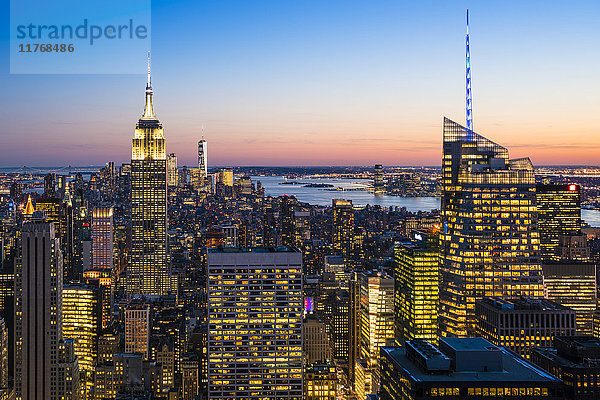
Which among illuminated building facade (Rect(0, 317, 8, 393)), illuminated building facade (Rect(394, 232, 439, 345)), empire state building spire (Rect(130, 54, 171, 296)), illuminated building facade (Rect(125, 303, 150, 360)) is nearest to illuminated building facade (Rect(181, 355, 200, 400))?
illuminated building facade (Rect(125, 303, 150, 360))

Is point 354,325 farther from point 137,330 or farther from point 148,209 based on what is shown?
point 148,209

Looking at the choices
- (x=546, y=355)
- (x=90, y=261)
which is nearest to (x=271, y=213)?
Result: (x=90, y=261)

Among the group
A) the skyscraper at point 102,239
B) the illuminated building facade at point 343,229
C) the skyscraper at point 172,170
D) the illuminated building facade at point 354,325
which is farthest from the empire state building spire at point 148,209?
the illuminated building facade at point 354,325

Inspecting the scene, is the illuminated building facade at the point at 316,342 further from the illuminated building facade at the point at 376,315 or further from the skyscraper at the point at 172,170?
the skyscraper at the point at 172,170

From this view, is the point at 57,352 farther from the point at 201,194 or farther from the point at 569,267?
the point at 201,194

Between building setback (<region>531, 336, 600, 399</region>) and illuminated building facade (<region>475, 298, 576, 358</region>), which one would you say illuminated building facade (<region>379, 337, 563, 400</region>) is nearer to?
building setback (<region>531, 336, 600, 399</region>)

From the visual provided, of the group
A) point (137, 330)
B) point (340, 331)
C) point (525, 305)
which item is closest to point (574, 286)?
point (340, 331)
